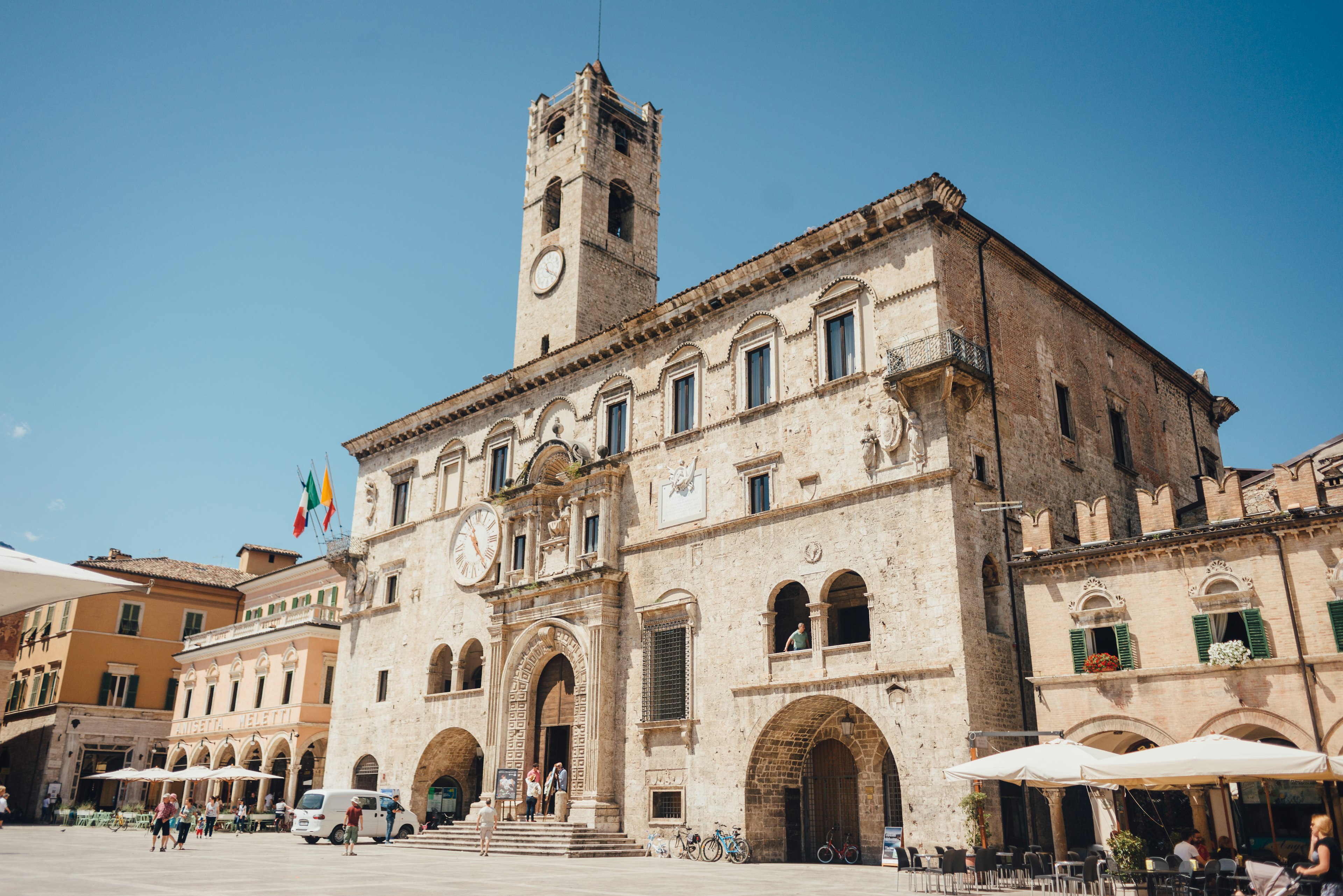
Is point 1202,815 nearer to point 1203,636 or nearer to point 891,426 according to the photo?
point 1203,636

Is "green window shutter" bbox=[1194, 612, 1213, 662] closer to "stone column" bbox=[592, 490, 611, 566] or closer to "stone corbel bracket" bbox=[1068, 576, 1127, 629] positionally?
"stone corbel bracket" bbox=[1068, 576, 1127, 629]

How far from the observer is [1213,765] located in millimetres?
13547

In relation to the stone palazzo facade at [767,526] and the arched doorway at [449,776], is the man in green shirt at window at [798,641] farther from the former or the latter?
the arched doorway at [449,776]

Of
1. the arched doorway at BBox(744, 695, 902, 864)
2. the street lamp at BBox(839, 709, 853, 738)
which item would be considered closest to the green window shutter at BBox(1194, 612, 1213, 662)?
the arched doorway at BBox(744, 695, 902, 864)

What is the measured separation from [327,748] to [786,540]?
22.5 meters

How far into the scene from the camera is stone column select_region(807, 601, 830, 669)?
2252 cm

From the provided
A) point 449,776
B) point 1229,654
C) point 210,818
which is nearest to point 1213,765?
point 1229,654

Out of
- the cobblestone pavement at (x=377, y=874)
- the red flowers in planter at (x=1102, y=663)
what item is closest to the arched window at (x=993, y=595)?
the red flowers in planter at (x=1102, y=663)

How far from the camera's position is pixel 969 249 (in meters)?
24.2

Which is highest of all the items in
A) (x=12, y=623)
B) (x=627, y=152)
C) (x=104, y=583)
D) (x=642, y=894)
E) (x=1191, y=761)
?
(x=627, y=152)

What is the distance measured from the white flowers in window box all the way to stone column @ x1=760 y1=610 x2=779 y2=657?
369 inches

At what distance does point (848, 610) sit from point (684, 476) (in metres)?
5.78

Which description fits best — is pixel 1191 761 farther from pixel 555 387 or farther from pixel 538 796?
pixel 555 387

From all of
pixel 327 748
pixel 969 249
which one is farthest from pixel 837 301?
pixel 327 748
